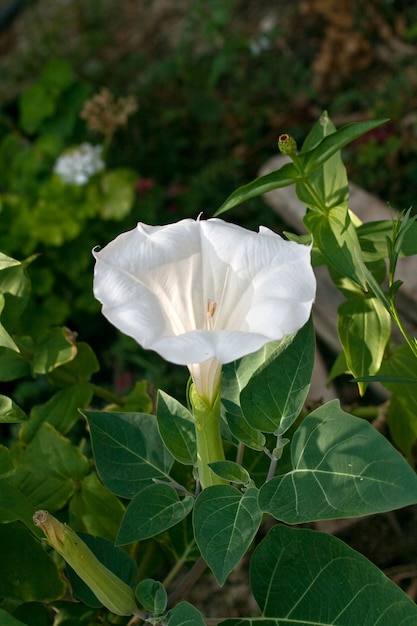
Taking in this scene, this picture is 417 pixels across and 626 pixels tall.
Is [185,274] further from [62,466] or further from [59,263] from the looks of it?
[59,263]

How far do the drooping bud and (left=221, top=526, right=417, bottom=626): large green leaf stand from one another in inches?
5.5

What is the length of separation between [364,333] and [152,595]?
1.54ft

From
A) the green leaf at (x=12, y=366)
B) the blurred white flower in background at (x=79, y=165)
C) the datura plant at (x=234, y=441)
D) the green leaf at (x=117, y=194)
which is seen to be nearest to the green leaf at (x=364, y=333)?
the datura plant at (x=234, y=441)

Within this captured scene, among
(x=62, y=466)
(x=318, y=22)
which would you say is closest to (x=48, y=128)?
(x=318, y=22)

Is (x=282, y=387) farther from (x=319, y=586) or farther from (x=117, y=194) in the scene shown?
(x=117, y=194)

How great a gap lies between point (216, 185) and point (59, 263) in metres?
0.66

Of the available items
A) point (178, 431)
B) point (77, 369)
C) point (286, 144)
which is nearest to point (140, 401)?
point (77, 369)

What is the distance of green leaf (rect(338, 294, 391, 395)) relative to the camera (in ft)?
3.78

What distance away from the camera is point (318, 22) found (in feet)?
10.8

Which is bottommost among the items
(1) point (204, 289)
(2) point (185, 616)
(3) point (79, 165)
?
(3) point (79, 165)

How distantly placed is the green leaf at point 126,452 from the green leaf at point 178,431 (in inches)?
2.6

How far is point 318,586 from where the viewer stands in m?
0.98

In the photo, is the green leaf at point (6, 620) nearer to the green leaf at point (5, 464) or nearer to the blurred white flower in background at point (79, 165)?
the green leaf at point (5, 464)

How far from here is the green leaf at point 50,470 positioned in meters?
1.24
